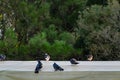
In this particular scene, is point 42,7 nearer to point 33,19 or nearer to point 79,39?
point 33,19

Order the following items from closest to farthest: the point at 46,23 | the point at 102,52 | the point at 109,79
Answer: the point at 109,79 → the point at 102,52 → the point at 46,23

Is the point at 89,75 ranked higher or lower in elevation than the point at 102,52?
higher

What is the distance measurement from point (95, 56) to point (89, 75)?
8423mm

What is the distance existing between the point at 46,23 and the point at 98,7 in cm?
283

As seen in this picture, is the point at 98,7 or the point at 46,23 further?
the point at 46,23

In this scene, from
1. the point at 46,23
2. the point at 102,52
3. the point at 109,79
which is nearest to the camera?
the point at 109,79

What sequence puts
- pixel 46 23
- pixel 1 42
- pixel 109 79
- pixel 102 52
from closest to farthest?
1. pixel 109 79
2. pixel 102 52
3. pixel 1 42
4. pixel 46 23

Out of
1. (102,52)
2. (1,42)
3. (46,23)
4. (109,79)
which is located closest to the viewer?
(109,79)

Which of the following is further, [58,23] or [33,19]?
[58,23]

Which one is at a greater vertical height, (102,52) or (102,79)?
(102,79)

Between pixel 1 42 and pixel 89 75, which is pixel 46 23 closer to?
pixel 1 42

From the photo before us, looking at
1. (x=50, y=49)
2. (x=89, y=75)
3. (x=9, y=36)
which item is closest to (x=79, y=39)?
(x=50, y=49)

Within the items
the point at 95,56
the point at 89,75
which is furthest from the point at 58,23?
the point at 89,75

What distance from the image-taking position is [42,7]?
1609 cm
